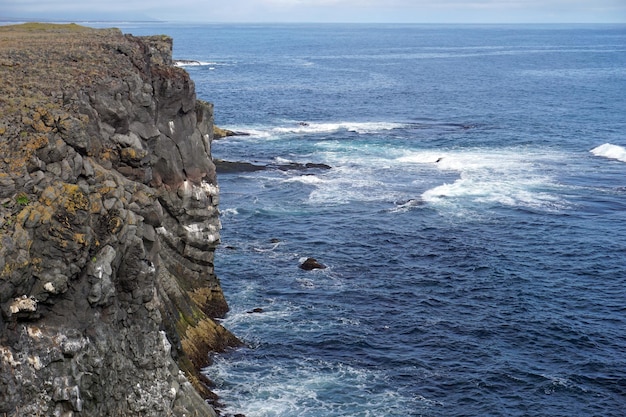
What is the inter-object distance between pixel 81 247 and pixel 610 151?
90526 millimetres

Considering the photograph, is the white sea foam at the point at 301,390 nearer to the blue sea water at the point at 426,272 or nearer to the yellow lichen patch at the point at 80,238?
the blue sea water at the point at 426,272

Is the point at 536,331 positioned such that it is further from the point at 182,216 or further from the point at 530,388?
the point at 182,216

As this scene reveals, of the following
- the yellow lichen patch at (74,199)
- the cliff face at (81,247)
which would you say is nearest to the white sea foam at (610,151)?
the cliff face at (81,247)

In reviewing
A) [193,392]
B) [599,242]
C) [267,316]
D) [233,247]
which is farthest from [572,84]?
[193,392]

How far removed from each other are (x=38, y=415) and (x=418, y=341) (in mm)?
28012

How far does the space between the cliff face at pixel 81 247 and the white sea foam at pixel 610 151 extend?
76128mm

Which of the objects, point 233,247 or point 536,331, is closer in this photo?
point 536,331

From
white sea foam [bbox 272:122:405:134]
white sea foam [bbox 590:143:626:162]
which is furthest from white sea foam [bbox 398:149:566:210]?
white sea foam [bbox 272:122:405:134]

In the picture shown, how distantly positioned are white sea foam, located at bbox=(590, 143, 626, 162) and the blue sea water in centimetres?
28

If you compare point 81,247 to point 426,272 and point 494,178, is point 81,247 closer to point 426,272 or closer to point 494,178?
point 426,272

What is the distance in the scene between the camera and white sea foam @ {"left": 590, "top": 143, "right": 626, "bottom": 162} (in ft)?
337

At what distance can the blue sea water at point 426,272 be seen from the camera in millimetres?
43906

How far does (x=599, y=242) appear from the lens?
67.4 meters

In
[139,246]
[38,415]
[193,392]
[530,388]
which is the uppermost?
[139,246]
